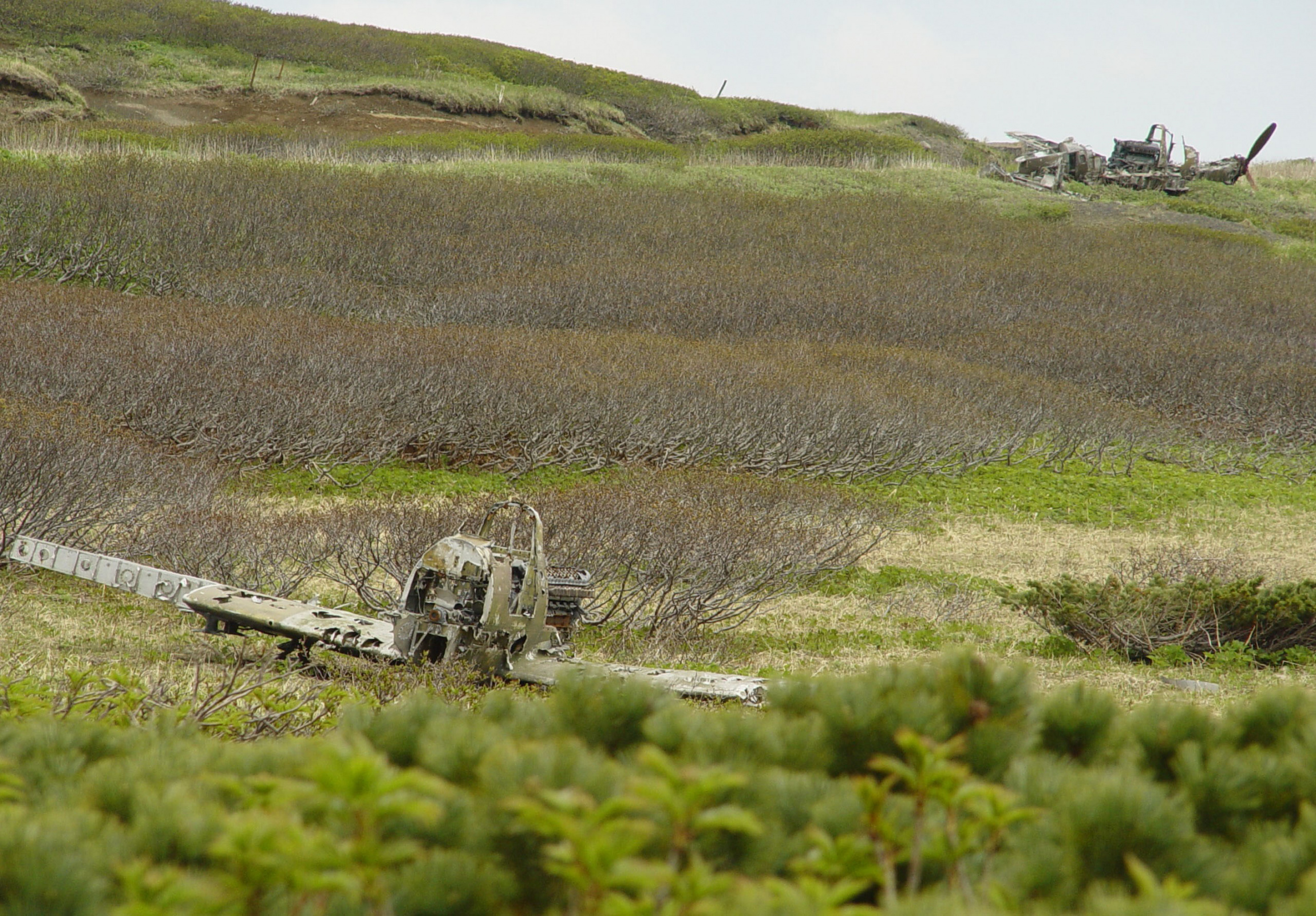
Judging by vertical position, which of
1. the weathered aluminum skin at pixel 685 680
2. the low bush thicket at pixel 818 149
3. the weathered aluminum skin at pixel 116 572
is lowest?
the weathered aluminum skin at pixel 116 572

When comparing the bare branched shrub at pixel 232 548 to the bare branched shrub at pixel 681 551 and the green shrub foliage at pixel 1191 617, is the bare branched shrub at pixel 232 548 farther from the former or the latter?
the green shrub foliage at pixel 1191 617

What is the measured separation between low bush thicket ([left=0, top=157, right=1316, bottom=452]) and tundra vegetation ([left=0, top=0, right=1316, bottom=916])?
0.54 feet

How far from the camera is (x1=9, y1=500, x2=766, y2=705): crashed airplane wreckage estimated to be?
6.50 m

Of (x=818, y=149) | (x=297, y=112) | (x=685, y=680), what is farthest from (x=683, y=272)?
(x=297, y=112)

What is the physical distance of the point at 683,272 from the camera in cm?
2861

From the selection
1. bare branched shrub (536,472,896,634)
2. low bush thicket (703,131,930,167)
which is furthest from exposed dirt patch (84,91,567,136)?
bare branched shrub (536,472,896,634)

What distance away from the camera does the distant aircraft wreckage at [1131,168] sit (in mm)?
45688

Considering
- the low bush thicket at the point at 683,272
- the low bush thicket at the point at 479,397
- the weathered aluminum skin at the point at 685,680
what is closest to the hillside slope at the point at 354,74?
the low bush thicket at the point at 683,272

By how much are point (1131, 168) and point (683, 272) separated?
2840cm

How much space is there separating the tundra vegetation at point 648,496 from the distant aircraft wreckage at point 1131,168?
2.59m

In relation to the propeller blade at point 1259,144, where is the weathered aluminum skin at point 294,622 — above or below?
below

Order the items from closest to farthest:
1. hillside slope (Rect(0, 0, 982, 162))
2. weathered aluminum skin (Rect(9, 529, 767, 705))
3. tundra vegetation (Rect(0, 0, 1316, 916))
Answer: tundra vegetation (Rect(0, 0, 1316, 916)), weathered aluminum skin (Rect(9, 529, 767, 705)), hillside slope (Rect(0, 0, 982, 162))

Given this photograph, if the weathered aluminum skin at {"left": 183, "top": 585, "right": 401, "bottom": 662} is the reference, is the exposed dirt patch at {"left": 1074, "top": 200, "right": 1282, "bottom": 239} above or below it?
above

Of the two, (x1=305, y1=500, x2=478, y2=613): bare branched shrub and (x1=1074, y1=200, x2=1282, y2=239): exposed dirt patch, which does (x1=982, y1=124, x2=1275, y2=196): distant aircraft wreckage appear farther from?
(x1=305, y1=500, x2=478, y2=613): bare branched shrub
